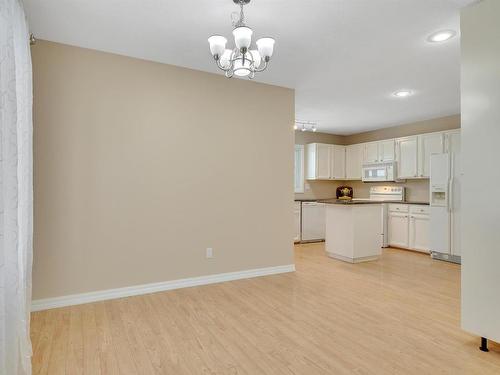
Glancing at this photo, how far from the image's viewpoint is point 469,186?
2377mm

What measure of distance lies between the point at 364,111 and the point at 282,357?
188 inches

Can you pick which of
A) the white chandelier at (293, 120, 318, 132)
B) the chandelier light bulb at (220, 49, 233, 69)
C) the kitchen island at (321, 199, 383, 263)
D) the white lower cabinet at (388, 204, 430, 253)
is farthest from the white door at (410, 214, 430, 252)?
the chandelier light bulb at (220, 49, 233, 69)

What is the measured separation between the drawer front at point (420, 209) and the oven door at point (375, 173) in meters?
0.91

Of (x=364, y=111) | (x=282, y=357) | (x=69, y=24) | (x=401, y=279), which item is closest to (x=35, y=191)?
(x=69, y=24)

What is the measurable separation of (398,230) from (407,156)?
5.08 feet

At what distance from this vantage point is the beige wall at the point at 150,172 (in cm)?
314

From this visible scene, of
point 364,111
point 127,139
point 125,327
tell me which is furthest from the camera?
point 364,111

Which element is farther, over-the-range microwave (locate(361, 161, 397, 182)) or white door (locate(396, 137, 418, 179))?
over-the-range microwave (locate(361, 161, 397, 182))

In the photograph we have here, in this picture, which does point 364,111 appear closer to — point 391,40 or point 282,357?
point 391,40

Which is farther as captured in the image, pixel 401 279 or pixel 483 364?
pixel 401 279

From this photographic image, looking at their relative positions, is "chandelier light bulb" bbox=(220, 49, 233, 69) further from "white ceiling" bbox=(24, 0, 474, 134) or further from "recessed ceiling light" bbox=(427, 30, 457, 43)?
"recessed ceiling light" bbox=(427, 30, 457, 43)

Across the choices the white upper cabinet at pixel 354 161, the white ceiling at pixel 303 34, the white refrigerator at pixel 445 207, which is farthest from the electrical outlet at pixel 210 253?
the white upper cabinet at pixel 354 161

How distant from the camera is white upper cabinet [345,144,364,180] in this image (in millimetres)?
7453

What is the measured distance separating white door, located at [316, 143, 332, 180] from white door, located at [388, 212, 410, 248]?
1732 millimetres
